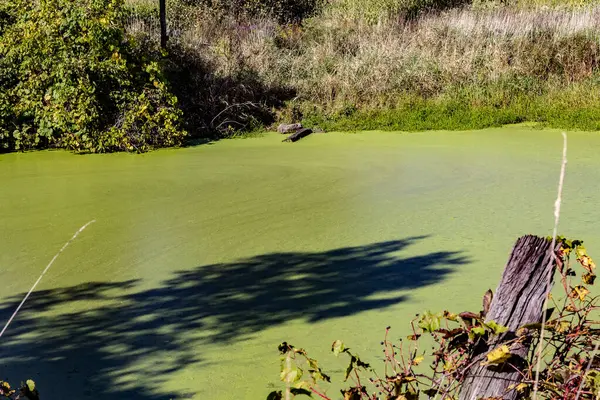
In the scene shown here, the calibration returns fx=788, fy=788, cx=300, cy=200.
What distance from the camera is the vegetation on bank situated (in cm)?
1026

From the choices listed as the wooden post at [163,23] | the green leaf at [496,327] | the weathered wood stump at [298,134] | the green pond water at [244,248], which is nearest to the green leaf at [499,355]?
the green leaf at [496,327]

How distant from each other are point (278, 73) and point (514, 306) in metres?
11.2

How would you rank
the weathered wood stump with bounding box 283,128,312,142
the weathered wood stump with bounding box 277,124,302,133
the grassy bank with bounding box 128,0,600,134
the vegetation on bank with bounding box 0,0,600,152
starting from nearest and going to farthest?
1. the vegetation on bank with bounding box 0,0,600,152
2. the weathered wood stump with bounding box 283,128,312,142
3. the weathered wood stump with bounding box 277,124,302,133
4. the grassy bank with bounding box 128,0,600,134

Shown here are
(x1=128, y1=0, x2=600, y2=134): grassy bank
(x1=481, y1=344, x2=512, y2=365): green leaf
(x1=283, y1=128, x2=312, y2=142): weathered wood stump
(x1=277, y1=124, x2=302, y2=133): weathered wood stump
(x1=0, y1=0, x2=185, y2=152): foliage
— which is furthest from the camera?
(x1=128, y1=0, x2=600, y2=134): grassy bank

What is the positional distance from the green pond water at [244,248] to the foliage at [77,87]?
14.4 inches

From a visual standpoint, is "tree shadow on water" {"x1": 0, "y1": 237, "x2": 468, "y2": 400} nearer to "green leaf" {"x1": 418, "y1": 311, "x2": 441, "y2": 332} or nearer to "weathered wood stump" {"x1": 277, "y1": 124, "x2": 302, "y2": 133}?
"green leaf" {"x1": 418, "y1": 311, "x2": 441, "y2": 332}

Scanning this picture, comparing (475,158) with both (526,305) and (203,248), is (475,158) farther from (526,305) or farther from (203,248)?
(526,305)

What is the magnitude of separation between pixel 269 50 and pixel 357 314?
929 cm

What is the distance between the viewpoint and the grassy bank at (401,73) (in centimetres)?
1170

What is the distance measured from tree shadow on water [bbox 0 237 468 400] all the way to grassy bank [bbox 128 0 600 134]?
588 cm

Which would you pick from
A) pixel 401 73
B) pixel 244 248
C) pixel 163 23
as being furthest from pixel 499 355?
pixel 401 73

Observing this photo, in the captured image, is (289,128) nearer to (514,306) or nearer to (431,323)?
(431,323)

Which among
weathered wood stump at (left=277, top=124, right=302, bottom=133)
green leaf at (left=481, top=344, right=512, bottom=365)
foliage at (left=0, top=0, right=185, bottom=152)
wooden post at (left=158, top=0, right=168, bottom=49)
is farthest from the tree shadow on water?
wooden post at (left=158, top=0, right=168, bottom=49)

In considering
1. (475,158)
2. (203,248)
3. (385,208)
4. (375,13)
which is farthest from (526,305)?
(375,13)
